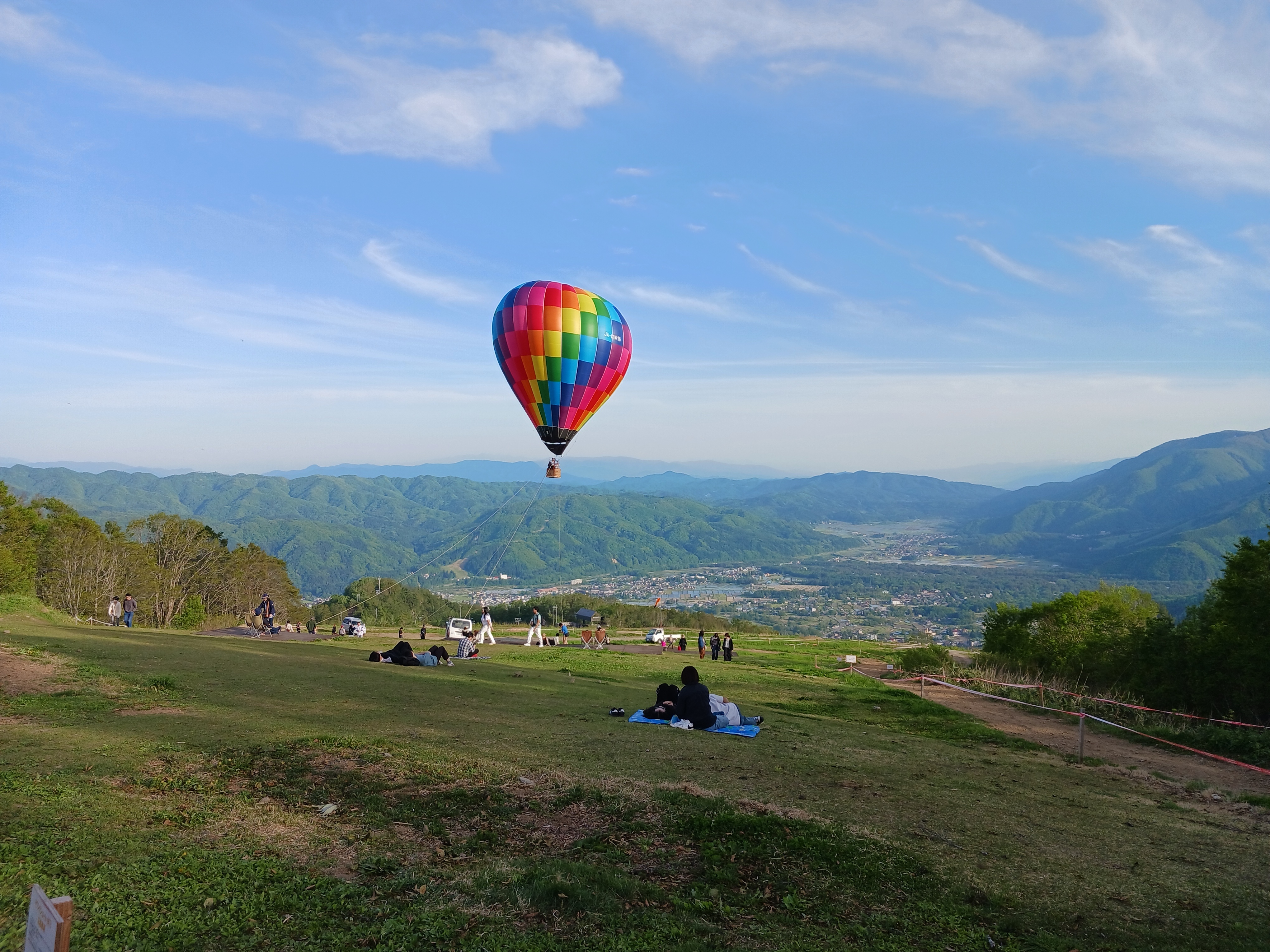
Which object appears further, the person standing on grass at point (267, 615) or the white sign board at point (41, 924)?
the person standing on grass at point (267, 615)

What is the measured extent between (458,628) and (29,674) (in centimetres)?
2377

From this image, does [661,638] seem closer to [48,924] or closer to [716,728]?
[716,728]

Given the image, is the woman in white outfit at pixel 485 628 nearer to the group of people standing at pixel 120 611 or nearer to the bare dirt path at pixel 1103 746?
the group of people standing at pixel 120 611

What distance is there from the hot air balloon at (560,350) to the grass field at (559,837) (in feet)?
62.2

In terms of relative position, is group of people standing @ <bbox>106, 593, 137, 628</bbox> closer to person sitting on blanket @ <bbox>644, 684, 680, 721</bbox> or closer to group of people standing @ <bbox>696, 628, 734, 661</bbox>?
group of people standing @ <bbox>696, 628, 734, 661</bbox>

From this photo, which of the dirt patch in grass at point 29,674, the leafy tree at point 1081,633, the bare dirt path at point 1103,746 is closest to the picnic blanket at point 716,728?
the bare dirt path at point 1103,746

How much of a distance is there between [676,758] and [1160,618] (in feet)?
85.5

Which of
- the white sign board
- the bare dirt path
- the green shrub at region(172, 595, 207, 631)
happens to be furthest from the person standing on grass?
the white sign board

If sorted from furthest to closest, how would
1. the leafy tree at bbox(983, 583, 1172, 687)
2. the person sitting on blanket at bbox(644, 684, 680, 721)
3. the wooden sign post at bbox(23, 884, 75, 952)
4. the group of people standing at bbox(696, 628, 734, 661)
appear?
the group of people standing at bbox(696, 628, 734, 661) → the leafy tree at bbox(983, 583, 1172, 687) → the person sitting on blanket at bbox(644, 684, 680, 721) → the wooden sign post at bbox(23, 884, 75, 952)

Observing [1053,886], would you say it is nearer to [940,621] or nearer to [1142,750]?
[1142,750]

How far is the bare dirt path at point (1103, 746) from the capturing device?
49.4ft

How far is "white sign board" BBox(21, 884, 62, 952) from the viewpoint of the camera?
3301 mm

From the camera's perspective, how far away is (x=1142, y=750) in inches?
703

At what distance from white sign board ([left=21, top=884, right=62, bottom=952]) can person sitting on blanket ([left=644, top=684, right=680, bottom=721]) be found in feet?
37.7
